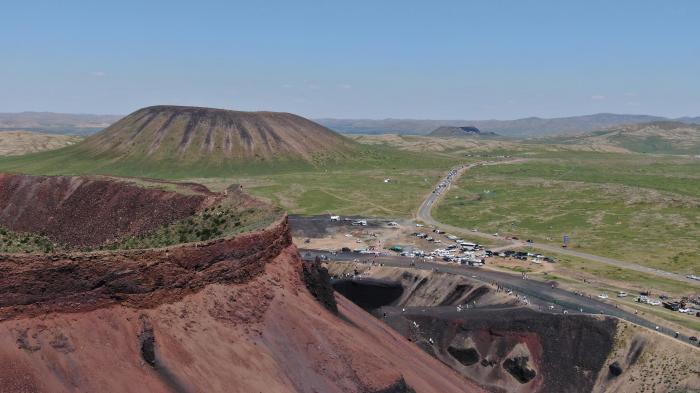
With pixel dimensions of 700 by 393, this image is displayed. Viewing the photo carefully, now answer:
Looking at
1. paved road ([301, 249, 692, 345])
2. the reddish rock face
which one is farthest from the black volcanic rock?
the reddish rock face

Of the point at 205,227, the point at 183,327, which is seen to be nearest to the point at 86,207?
the point at 205,227

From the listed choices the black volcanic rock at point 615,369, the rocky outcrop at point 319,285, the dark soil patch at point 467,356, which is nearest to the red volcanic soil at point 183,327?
the rocky outcrop at point 319,285

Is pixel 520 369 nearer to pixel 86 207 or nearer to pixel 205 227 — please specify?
pixel 205 227

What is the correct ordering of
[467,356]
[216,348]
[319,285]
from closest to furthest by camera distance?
[216,348], [319,285], [467,356]

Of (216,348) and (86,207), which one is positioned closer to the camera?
(216,348)

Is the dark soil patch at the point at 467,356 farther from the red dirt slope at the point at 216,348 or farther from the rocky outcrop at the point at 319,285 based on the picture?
the rocky outcrop at the point at 319,285

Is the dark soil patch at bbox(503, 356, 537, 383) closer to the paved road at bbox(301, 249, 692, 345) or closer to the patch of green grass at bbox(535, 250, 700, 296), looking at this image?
the paved road at bbox(301, 249, 692, 345)
